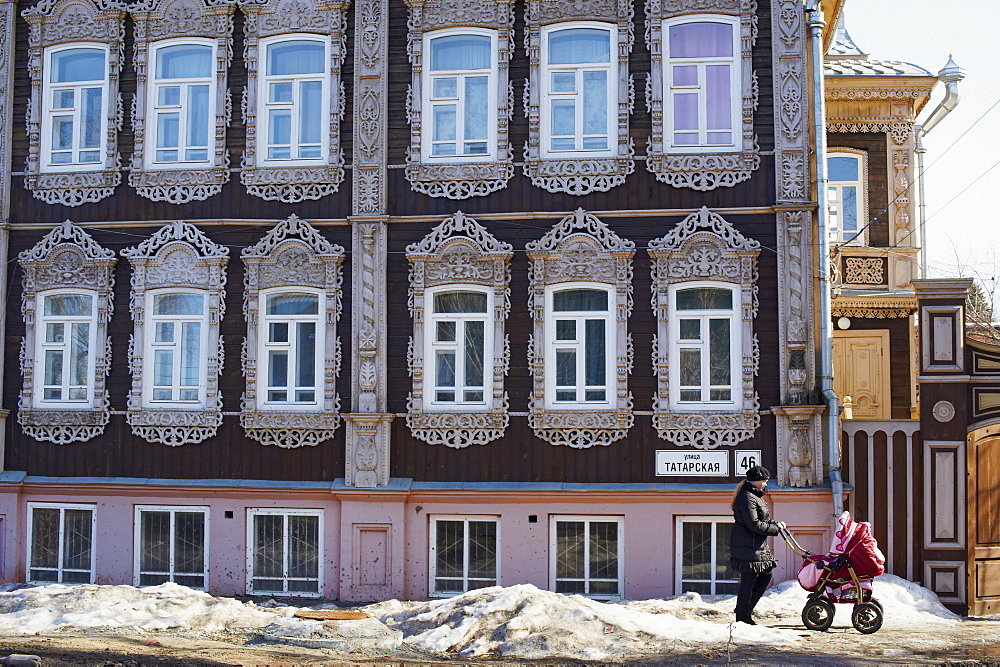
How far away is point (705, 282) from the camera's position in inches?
590

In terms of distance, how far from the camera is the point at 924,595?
44.8ft

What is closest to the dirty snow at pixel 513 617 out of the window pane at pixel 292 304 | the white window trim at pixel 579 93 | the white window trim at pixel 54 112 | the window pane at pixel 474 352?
the window pane at pixel 474 352

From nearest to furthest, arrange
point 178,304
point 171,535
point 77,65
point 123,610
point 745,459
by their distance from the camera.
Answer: point 123,610, point 745,459, point 171,535, point 178,304, point 77,65

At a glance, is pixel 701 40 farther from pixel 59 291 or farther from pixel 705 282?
pixel 59 291

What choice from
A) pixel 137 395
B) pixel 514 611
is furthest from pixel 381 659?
pixel 137 395

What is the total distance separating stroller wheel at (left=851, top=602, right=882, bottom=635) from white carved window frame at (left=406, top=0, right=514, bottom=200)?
24.3ft

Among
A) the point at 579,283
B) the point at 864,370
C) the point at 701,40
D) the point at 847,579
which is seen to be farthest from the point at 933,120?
the point at 847,579

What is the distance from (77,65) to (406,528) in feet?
28.9

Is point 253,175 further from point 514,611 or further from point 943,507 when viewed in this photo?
point 943,507

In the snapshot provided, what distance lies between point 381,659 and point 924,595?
700cm

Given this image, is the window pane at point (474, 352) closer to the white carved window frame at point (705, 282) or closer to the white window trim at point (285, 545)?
the white carved window frame at point (705, 282)

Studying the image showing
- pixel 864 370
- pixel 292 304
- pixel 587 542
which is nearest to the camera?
pixel 587 542

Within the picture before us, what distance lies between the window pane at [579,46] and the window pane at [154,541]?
28.9 ft

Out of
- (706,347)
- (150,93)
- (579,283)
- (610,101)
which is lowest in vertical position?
(706,347)
